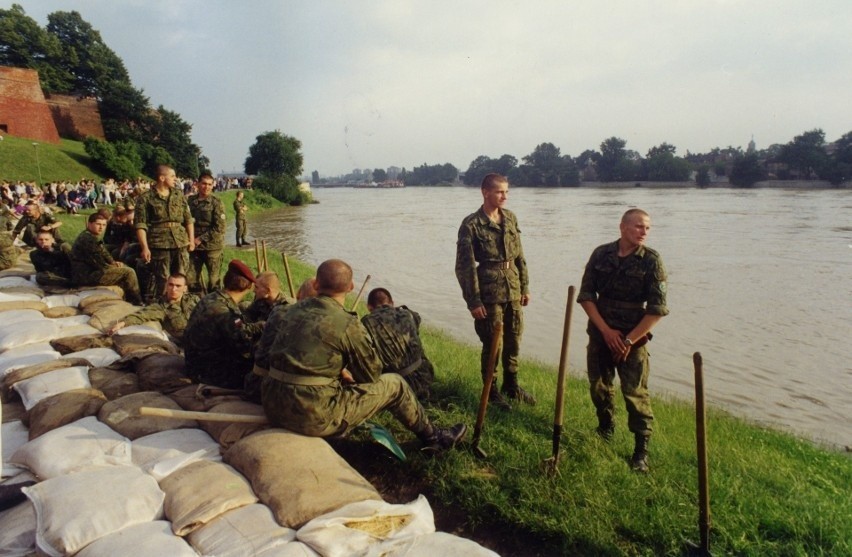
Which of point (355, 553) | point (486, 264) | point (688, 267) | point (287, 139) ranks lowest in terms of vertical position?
point (688, 267)

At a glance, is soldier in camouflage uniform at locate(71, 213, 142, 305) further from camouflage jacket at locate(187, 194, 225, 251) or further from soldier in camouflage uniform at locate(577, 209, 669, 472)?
soldier in camouflage uniform at locate(577, 209, 669, 472)

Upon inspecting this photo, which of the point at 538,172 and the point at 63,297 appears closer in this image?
the point at 63,297

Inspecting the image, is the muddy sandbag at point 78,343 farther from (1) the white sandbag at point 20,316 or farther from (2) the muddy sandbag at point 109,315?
(1) the white sandbag at point 20,316

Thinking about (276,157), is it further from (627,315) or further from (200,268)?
(627,315)

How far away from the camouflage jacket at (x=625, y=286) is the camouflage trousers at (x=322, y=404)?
1.56 meters

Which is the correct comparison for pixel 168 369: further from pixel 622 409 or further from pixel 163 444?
pixel 622 409

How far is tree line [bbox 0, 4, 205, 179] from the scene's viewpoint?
44.0 metres

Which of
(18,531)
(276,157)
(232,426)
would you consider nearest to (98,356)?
(232,426)

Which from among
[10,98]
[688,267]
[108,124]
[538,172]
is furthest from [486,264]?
[538,172]

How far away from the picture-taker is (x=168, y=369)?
4.39 metres

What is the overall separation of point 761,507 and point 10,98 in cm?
4744

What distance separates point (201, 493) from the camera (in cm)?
272

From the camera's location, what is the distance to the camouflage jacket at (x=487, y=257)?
14.8ft

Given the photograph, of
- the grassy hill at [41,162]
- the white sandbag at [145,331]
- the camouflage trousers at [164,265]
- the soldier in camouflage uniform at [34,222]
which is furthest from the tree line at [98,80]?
the white sandbag at [145,331]
